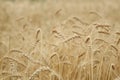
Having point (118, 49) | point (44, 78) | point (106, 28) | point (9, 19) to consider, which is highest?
point (9, 19)

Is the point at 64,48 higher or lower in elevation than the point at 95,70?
higher

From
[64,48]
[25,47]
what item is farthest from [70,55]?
[25,47]

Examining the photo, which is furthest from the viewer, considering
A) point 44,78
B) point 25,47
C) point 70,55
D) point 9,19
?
point 9,19

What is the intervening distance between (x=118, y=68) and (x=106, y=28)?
442 mm

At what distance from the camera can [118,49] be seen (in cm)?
322

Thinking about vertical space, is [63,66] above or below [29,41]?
below

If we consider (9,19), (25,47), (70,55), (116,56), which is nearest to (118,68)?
(116,56)

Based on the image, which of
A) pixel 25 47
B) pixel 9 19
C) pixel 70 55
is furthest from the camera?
pixel 9 19

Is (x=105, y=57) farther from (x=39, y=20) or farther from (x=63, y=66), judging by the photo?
(x=39, y=20)

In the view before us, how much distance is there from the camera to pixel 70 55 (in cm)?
343

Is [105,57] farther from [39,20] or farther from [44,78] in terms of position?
[39,20]

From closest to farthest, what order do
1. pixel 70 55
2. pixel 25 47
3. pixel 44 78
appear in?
pixel 44 78 < pixel 70 55 < pixel 25 47

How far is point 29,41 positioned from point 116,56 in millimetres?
1081

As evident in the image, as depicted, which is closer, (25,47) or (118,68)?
(118,68)
